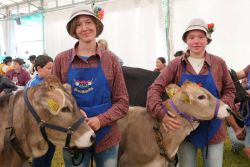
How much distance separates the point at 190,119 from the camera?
3.07 meters

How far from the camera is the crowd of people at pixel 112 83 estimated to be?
96.6 inches

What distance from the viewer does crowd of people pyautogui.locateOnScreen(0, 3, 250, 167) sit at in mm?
2453

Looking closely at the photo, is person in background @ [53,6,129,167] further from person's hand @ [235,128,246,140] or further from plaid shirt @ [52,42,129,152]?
person's hand @ [235,128,246,140]

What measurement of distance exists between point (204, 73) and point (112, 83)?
35.5 inches

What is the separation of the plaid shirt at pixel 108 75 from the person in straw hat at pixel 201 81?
51cm

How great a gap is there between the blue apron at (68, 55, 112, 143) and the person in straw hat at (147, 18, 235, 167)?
66 centimetres

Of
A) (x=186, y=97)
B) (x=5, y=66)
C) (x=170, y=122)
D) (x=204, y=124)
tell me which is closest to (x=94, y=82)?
(x=170, y=122)

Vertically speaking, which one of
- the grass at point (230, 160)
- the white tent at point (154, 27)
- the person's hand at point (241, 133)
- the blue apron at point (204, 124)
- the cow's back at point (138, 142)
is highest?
the white tent at point (154, 27)

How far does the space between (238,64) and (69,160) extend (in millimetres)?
5934

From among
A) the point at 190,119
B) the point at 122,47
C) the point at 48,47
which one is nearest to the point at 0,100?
the point at 190,119

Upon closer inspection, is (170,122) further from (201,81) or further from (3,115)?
(3,115)

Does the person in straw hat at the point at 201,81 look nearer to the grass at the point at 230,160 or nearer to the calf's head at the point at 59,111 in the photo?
the calf's head at the point at 59,111

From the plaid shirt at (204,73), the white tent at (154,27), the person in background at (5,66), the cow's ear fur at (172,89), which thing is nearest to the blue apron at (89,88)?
the plaid shirt at (204,73)

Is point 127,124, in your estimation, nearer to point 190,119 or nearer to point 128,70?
point 190,119
